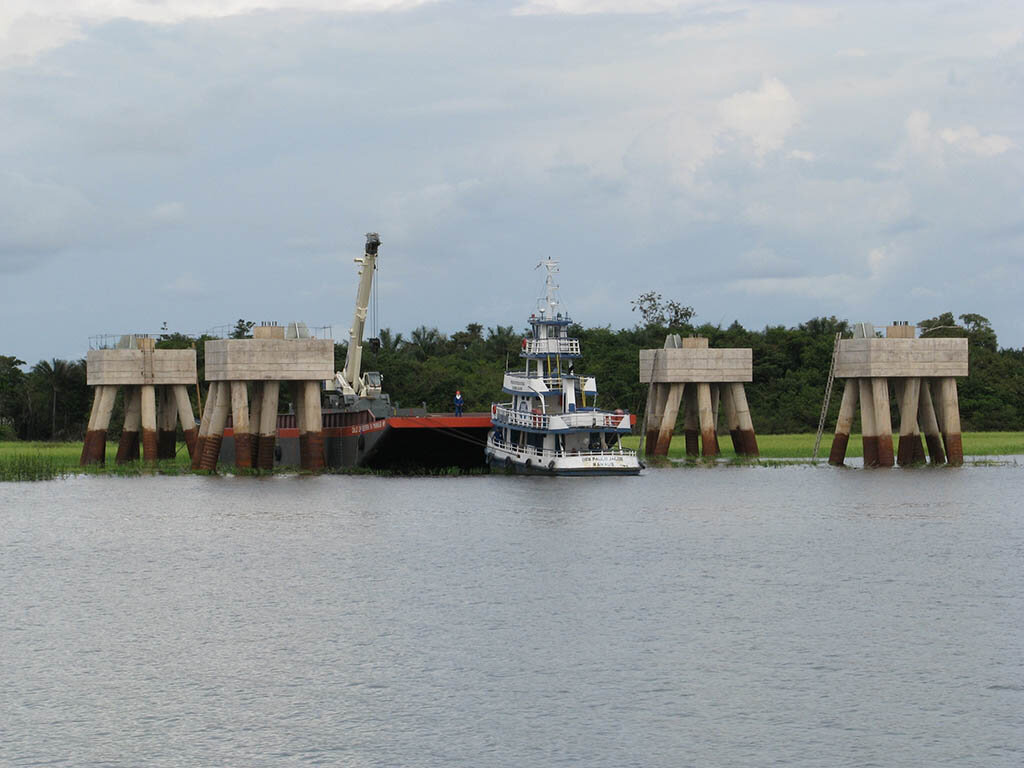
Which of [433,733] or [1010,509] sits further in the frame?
[1010,509]

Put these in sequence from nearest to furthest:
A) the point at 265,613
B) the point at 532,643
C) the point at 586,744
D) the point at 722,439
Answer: the point at 586,744, the point at 532,643, the point at 265,613, the point at 722,439

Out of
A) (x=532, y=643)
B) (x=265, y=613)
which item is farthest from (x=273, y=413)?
(x=532, y=643)

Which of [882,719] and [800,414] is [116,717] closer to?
[882,719]

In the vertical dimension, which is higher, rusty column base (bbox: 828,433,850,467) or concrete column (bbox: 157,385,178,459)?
concrete column (bbox: 157,385,178,459)

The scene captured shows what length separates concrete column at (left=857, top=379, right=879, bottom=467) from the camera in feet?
293

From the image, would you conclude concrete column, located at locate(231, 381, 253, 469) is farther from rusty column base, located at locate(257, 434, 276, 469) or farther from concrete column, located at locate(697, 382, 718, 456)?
concrete column, located at locate(697, 382, 718, 456)

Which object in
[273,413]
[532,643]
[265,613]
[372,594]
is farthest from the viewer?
[273,413]

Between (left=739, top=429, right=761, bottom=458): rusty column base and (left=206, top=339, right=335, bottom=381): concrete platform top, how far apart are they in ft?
90.2

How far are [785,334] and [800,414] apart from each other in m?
17.5

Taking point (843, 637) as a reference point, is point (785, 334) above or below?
above

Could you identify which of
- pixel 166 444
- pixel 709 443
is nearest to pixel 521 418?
pixel 709 443

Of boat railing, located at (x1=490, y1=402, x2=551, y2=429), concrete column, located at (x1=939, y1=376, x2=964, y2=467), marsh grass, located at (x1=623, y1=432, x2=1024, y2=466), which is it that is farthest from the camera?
marsh grass, located at (x1=623, y1=432, x2=1024, y2=466)

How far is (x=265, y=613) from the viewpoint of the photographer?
138ft

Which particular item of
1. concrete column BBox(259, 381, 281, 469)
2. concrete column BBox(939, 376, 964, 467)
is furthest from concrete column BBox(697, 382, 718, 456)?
concrete column BBox(259, 381, 281, 469)
